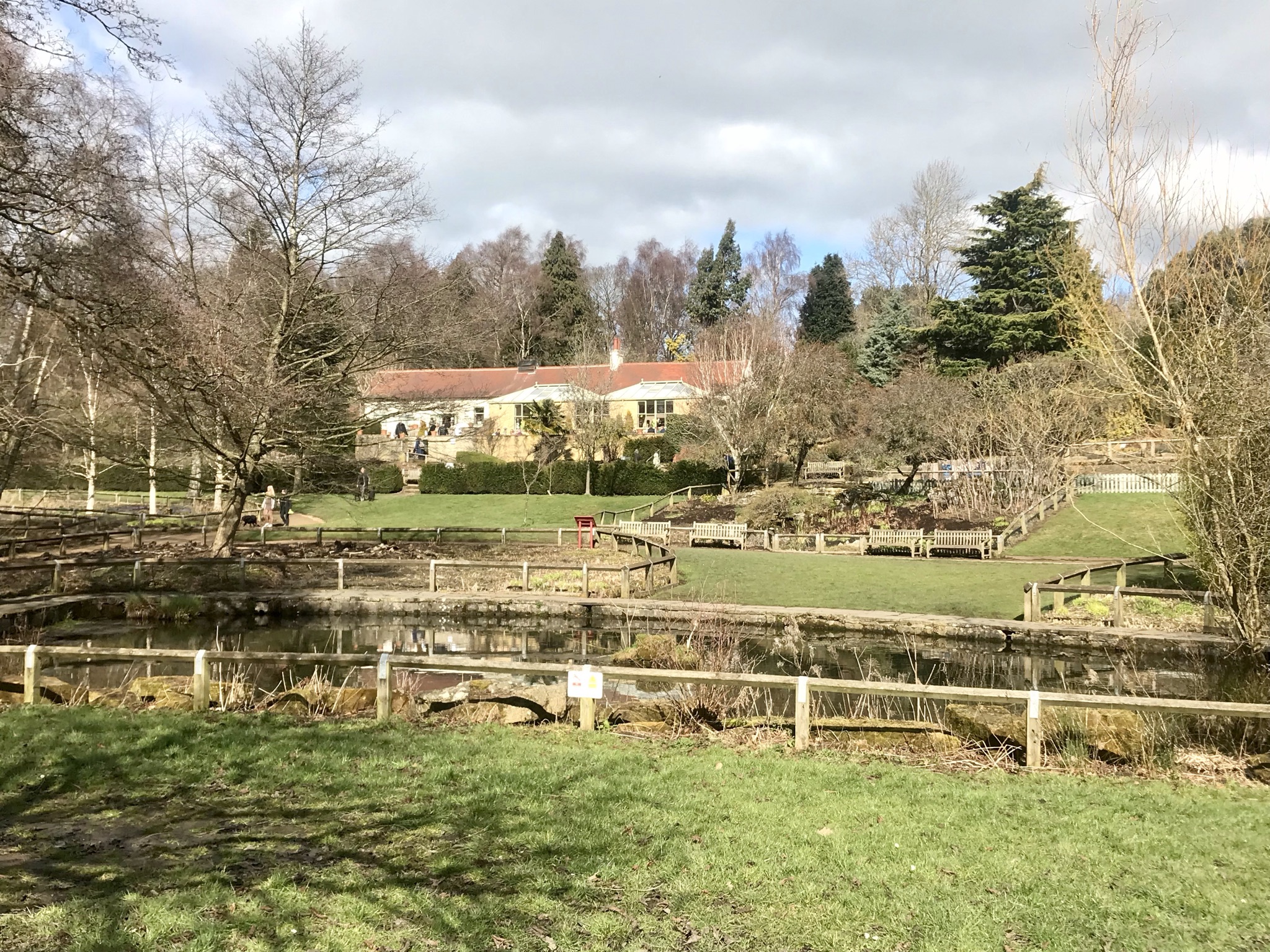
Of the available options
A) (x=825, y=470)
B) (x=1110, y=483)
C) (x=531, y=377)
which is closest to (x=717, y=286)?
(x=531, y=377)

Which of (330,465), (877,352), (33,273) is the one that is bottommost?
(330,465)

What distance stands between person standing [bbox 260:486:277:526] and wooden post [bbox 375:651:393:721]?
2227cm

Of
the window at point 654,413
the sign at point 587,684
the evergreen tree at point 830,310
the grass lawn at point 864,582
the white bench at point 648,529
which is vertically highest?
the evergreen tree at point 830,310

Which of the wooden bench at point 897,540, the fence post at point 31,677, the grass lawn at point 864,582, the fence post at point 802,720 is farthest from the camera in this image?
the wooden bench at point 897,540

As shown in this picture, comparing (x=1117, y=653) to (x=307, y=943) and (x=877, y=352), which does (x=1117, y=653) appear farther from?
(x=877, y=352)

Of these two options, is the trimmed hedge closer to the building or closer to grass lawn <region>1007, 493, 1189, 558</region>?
the building

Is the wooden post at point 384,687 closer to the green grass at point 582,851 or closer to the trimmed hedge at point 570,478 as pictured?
the green grass at point 582,851

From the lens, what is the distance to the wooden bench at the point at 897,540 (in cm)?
2498

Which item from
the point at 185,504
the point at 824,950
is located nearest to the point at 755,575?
the point at 824,950

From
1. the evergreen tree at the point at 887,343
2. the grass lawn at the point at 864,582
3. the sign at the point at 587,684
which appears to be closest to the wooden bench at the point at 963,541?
the grass lawn at the point at 864,582

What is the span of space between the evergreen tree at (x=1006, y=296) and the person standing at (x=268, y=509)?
100 feet

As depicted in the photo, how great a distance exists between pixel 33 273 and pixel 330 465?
17.7 meters

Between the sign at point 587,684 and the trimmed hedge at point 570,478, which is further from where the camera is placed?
the trimmed hedge at point 570,478

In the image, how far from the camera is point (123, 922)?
4008mm
